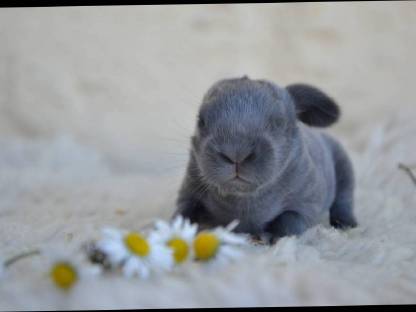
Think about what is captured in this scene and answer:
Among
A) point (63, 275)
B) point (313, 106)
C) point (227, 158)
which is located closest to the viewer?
point (63, 275)

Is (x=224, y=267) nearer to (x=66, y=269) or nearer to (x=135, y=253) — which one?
(x=135, y=253)

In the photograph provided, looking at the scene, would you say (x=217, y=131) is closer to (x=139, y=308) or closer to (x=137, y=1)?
(x=137, y=1)

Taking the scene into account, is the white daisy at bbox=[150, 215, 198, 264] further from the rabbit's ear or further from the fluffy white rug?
the rabbit's ear

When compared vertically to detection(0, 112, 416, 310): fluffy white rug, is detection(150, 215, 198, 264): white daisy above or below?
above

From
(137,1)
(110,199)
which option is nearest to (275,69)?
(110,199)

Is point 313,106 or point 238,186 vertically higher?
point 313,106

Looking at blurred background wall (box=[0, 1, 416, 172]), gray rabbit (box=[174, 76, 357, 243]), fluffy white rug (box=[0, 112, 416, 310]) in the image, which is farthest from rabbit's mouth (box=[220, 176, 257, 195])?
blurred background wall (box=[0, 1, 416, 172])

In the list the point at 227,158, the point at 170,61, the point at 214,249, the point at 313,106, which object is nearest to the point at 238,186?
the point at 227,158

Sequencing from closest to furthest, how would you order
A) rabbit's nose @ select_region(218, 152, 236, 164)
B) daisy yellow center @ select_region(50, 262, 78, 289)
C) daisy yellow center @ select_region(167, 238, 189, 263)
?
daisy yellow center @ select_region(50, 262, 78, 289), daisy yellow center @ select_region(167, 238, 189, 263), rabbit's nose @ select_region(218, 152, 236, 164)
